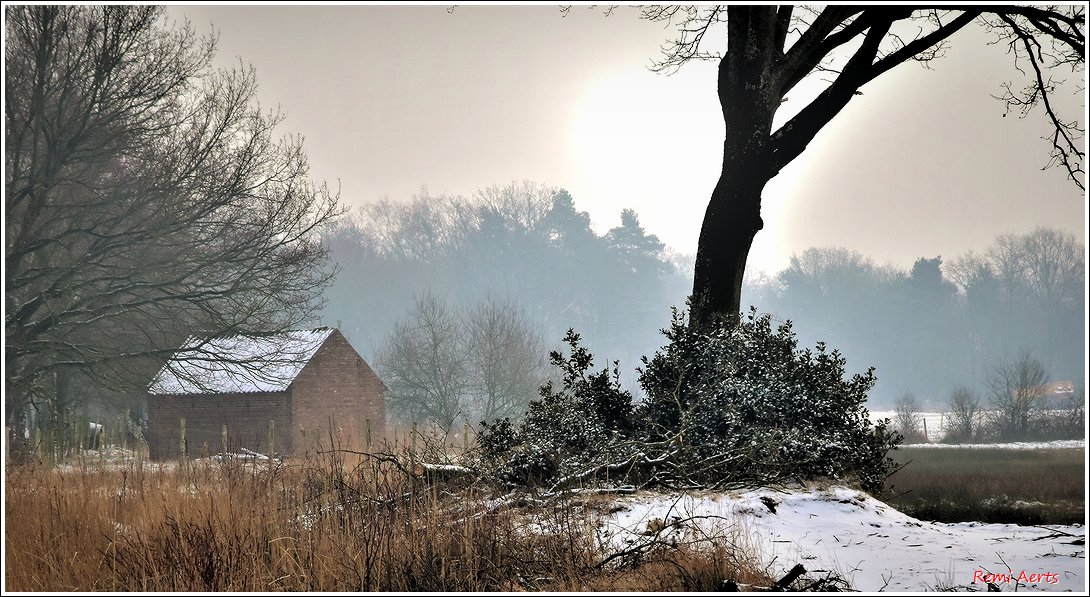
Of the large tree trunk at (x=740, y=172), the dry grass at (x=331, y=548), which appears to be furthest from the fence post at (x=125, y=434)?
the large tree trunk at (x=740, y=172)

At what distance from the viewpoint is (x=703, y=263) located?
9.88m

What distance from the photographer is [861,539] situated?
639cm

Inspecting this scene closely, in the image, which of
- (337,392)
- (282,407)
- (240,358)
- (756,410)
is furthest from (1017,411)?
(282,407)

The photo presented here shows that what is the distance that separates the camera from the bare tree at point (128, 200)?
42.2 feet

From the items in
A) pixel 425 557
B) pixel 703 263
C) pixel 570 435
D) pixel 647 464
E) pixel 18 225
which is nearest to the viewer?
pixel 425 557

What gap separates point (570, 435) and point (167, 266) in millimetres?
7757

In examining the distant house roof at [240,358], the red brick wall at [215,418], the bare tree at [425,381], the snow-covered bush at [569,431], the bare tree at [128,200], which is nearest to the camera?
the snow-covered bush at [569,431]

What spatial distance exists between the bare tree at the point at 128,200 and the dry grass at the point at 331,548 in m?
6.97

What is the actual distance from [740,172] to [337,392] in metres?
20.1

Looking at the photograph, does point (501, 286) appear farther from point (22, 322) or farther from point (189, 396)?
point (22, 322)

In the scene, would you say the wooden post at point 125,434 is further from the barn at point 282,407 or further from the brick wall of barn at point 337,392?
the brick wall of barn at point 337,392

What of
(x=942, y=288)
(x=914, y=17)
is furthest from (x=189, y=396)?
(x=942, y=288)

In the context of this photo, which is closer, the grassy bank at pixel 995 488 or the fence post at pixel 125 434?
the grassy bank at pixel 995 488

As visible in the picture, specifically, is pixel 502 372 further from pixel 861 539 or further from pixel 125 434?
pixel 861 539
